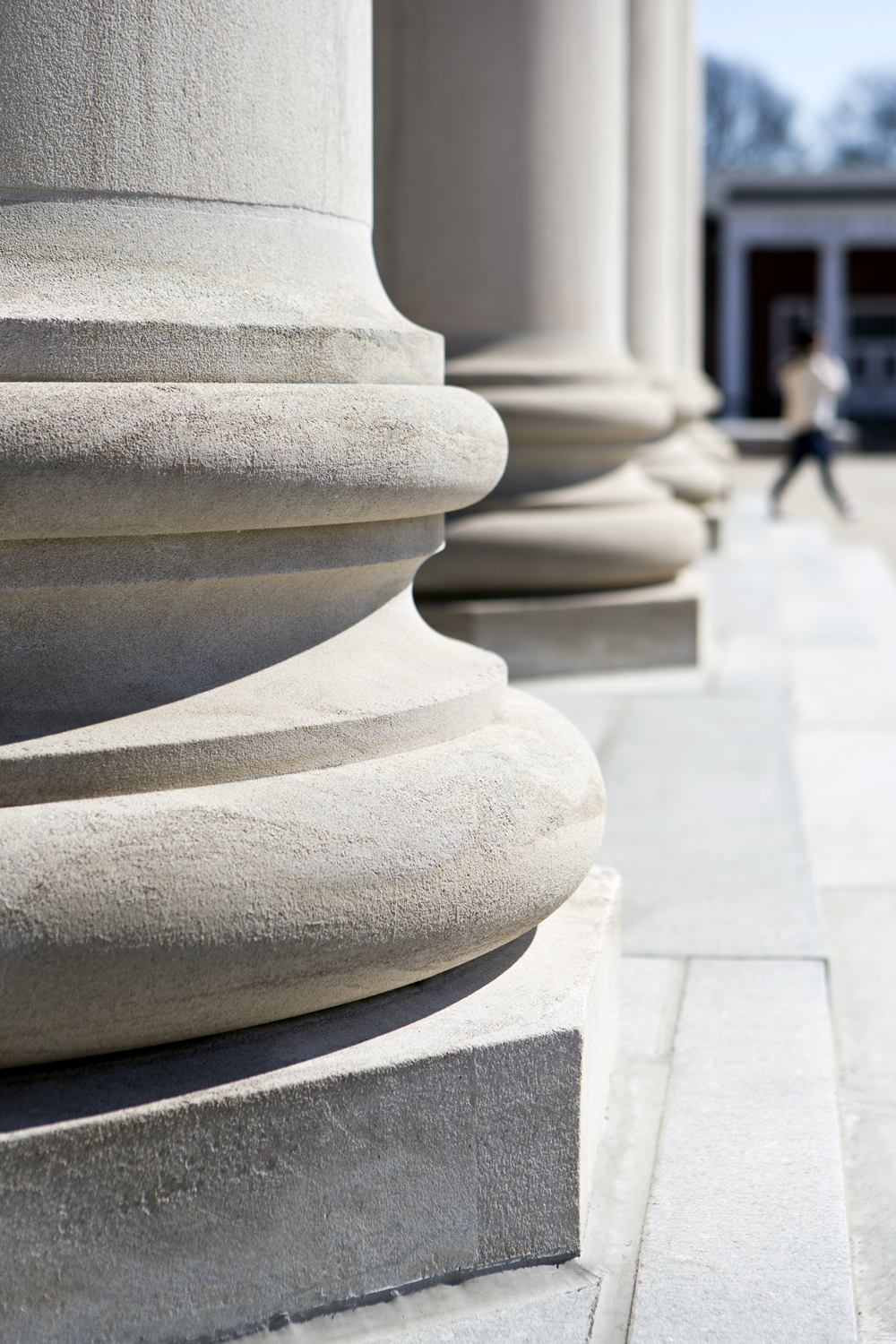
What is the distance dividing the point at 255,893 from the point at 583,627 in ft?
22.2

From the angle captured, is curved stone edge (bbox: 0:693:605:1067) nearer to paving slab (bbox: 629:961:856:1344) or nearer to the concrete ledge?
paving slab (bbox: 629:961:856:1344)

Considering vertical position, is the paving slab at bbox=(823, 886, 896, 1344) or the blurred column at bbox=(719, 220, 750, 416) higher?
the blurred column at bbox=(719, 220, 750, 416)

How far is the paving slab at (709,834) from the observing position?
17.0 feet

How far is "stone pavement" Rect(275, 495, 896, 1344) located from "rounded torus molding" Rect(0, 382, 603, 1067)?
2.55 feet

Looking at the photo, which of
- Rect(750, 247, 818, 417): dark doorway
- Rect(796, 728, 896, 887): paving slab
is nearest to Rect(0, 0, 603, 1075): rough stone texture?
Rect(796, 728, 896, 887): paving slab

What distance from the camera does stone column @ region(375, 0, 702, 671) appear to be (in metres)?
8.83

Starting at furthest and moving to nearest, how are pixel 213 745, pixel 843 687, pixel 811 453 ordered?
pixel 811 453 → pixel 843 687 → pixel 213 745

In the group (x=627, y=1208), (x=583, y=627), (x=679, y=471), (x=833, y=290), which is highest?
(x=833, y=290)

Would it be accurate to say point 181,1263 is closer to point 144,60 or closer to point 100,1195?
point 100,1195

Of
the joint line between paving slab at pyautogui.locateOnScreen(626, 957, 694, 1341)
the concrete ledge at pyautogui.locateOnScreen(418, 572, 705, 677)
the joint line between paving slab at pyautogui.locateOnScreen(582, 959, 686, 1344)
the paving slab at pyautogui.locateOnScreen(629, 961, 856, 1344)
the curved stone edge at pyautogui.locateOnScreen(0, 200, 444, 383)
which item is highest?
the curved stone edge at pyautogui.locateOnScreen(0, 200, 444, 383)

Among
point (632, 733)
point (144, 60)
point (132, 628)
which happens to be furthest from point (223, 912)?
point (632, 733)

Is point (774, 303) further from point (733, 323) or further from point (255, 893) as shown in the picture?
point (255, 893)

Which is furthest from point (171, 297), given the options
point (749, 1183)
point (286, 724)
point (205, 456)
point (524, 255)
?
point (524, 255)

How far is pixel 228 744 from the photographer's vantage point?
3.19 metres
